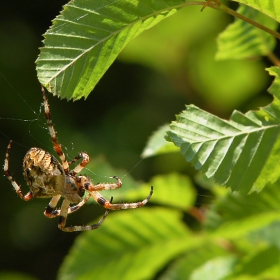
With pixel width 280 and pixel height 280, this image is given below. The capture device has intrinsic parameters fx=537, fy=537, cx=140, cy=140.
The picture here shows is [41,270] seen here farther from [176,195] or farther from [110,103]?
[176,195]

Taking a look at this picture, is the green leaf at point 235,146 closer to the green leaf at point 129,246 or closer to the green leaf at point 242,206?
the green leaf at point 242,206

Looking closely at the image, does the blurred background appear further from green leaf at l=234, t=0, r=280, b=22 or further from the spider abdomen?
green leaf at l=234, t=0, r=280, b=22

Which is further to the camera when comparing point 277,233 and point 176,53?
point 176,53

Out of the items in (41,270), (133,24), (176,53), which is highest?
(133,24)

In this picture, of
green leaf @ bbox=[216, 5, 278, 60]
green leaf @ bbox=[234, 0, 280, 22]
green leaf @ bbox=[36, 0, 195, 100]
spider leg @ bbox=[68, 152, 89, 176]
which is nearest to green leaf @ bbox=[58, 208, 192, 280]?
spider leg @ bbox=[68, 152, 89, 176]

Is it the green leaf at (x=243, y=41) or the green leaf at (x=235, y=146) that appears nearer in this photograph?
the green leaf at (x=235, y=146)

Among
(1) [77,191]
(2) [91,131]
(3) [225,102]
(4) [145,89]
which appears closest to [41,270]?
(2) [91,131]

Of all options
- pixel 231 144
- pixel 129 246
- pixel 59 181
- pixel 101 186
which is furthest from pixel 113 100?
pixel 231 144

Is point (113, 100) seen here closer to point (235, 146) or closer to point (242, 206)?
point (242, 206)

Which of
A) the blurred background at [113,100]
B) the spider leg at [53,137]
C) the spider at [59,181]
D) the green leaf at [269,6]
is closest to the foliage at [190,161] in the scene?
the green leaf at [269,6]
